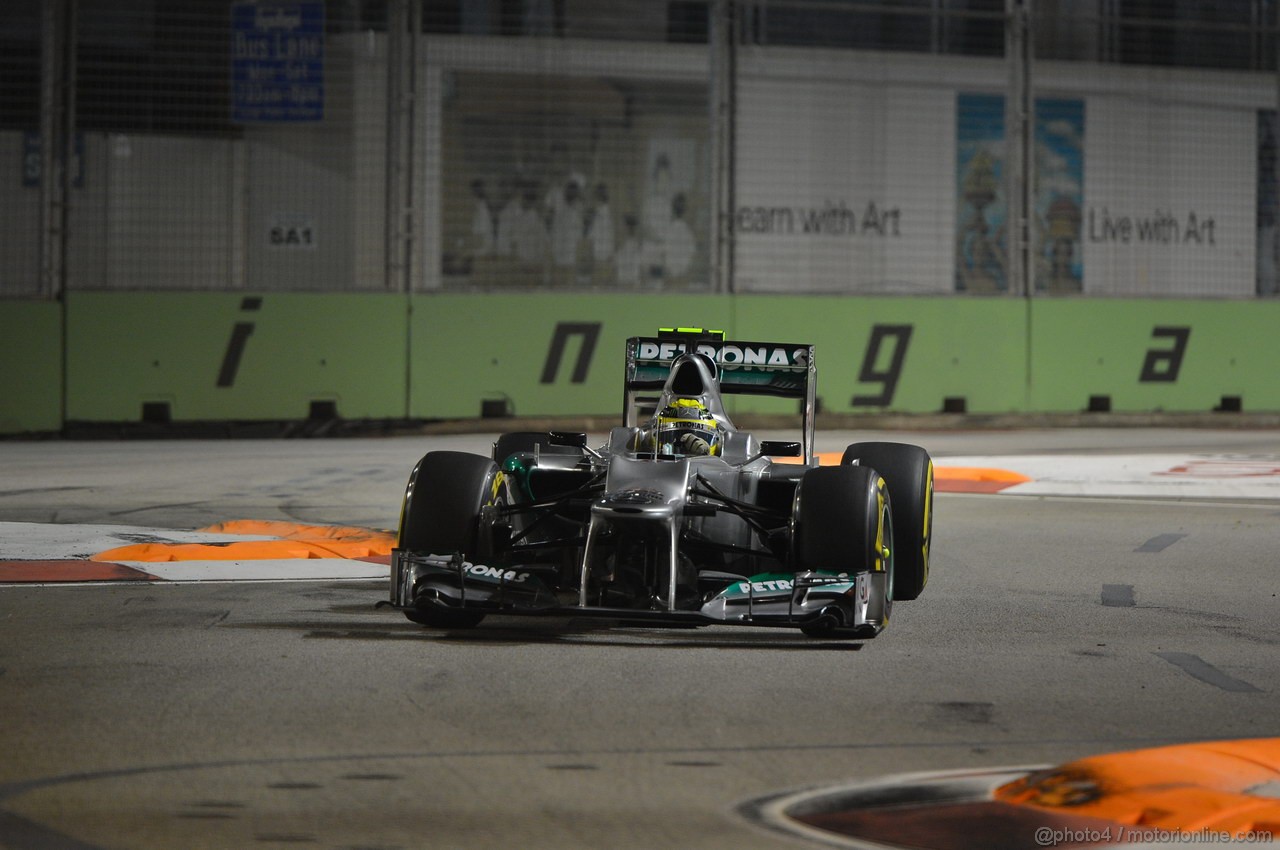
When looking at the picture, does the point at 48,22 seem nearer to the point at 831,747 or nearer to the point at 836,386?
the point at 836,386

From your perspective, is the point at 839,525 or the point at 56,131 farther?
the point at 56,131

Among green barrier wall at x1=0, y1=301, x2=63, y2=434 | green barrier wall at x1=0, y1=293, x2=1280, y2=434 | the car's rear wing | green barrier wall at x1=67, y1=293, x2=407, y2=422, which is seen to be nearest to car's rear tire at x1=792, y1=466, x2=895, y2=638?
the car's rear wing

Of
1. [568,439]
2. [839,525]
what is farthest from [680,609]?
[568,439]

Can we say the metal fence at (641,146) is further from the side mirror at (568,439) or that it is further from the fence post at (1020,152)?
the side mirror at (568,439)

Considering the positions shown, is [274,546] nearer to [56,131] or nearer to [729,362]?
[729,362]

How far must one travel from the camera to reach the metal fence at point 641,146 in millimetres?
17562

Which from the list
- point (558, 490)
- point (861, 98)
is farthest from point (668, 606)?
point (861, 98)

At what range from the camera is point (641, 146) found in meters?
18.4

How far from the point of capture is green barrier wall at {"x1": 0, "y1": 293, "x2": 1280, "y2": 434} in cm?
1767

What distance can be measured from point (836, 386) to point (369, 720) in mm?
14698

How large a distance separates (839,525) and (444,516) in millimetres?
1576

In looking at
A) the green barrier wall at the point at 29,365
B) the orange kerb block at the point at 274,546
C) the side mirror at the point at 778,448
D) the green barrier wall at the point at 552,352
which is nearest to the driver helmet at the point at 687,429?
the side mirror at the point at 778,448

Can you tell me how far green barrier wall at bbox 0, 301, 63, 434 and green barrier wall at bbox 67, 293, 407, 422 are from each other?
6.2 inches

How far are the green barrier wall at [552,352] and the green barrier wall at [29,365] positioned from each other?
15 millimetres
